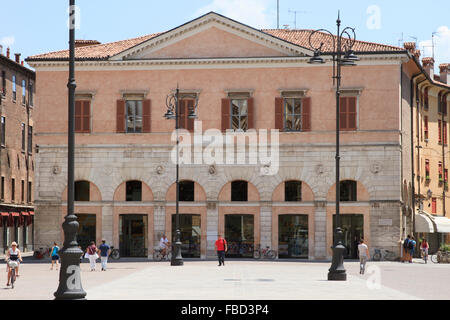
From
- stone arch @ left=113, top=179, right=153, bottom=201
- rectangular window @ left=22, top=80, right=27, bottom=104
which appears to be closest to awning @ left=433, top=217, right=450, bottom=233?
stone arch @ left=113, top=179, right=153, bottom=201

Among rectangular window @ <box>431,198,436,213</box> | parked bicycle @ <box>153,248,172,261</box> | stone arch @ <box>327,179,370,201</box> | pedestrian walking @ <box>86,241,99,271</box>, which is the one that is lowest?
parked bicycle @ <box>153,248,172,261</box>

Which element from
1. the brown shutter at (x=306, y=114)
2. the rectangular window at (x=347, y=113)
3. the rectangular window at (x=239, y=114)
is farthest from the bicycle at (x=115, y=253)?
→ the rectangular window at (x=347, y=113)

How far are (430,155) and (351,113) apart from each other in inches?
632

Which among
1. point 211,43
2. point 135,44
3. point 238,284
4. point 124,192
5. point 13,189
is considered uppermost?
point 135,44

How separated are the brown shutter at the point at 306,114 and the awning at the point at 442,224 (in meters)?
13.4

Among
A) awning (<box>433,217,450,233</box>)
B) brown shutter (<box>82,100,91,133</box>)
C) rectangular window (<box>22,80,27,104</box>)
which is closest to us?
brown shutter (<box>82,100,91,133</box>)

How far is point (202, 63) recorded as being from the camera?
2212 inches

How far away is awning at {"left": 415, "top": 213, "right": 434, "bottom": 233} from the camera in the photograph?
6178cm

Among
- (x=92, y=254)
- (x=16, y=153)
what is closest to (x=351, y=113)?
(x=92, y=254)

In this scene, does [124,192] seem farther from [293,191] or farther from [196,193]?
[293,191]

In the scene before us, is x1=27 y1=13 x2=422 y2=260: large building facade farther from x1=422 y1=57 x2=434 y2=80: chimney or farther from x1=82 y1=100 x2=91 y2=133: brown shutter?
x1=422 y1=57 x2=434 y2=80: chimney

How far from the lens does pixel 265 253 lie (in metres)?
54.5

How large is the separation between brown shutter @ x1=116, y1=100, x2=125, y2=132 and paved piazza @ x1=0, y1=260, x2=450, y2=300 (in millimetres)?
13878
